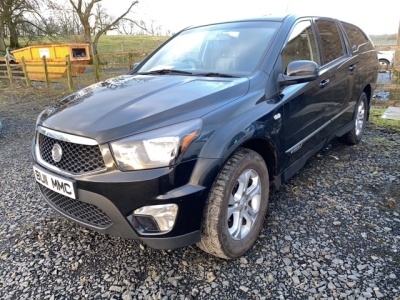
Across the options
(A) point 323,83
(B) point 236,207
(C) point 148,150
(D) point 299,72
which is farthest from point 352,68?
(C) point 148,150

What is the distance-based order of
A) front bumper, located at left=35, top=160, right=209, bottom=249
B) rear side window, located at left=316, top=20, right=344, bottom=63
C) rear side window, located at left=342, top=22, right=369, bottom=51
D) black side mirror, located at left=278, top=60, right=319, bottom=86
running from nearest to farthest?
front bumper, located at left=35, top=160, right=209, bottom=249
black side mirror, located at left=278, top=60, right=319, bottom=86
rear side window, located at left=316, top=20, right=344, bottom=63
rear side window, located at left=342, top=22, right=369, bottom=51

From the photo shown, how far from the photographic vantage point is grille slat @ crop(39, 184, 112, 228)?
2007 millimetres

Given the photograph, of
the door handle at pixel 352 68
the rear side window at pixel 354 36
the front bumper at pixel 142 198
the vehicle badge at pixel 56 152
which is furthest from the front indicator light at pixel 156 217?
the rear side window at pixel 354 36

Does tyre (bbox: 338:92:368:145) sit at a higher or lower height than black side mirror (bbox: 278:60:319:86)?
lower

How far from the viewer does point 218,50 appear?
296 centimetres

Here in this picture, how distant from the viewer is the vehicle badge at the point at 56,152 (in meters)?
2.04

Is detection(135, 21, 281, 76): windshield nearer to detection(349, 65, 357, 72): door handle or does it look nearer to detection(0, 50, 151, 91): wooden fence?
detection(349, 65, 357, 72): door handle

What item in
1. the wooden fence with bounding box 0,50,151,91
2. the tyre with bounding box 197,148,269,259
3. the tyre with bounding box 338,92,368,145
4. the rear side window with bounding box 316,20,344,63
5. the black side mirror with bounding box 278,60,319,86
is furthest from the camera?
the wooden fence with bounding box 0,50,151,91

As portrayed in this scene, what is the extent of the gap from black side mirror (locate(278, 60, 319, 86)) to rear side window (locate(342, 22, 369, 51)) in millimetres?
1907

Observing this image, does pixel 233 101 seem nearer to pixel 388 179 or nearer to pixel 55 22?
pixel 388 179

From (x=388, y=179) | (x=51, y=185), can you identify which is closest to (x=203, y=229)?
(x=51, y=185)

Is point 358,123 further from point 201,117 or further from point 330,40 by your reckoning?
point 201,117

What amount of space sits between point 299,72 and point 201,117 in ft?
3.29

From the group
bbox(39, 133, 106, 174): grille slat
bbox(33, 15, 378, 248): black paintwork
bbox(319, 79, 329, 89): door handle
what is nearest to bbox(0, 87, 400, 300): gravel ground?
bbox(33, 15, 378, 248): black paintwork
